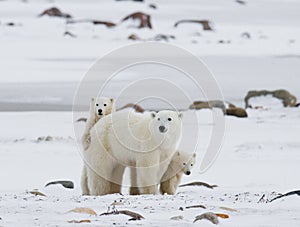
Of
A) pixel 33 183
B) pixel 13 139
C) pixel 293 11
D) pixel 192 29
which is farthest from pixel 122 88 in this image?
pixel 293 11

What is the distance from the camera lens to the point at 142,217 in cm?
397

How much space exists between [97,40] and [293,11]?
23.6 feet

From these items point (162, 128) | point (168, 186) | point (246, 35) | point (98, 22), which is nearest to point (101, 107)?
point (162, 128)

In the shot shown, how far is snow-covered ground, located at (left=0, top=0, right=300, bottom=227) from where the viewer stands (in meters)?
4.33

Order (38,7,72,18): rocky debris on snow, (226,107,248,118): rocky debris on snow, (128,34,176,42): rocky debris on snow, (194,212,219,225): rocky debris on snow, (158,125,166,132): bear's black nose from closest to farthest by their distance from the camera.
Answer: (194,212,219,225): rocky debris on snow < (158,125,166,132): bear's black nose < (226,107,248,118): rocky debris on snow < (128,34,176,42): rocky debris on snow < (38,7,72,18): rocky debris on snow

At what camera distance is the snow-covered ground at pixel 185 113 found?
4.33 meters

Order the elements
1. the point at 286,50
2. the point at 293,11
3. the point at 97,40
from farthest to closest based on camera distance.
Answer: the point at 293,11 → the point at 97,40 → the point at 286,50

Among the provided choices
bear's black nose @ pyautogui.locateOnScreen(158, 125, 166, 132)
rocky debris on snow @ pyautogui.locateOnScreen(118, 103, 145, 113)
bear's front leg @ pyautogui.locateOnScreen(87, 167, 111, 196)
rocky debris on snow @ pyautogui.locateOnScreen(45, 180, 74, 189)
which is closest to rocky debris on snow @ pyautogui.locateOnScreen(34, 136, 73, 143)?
rocky debris on snow @ pyautogui.locateOnScreen(118, 103, 145, 113)

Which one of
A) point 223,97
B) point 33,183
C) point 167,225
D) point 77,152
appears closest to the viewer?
point 167,225

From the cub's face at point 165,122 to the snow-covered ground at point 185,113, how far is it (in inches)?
17.1

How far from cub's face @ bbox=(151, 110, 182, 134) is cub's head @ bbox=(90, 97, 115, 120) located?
1.53ft

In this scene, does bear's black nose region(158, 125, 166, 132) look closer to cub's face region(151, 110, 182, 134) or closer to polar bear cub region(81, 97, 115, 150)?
cub's face region(151, 110, 182, 134)

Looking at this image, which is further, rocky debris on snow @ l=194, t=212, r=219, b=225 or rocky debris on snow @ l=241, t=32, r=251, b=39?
rocky debris on snow @ l=241, t=32, r=251, b=39

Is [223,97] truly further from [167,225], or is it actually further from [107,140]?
[167,225]
